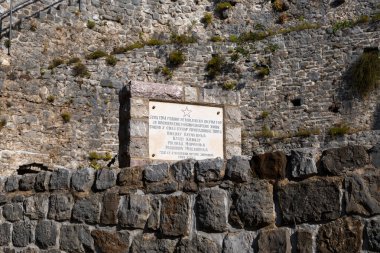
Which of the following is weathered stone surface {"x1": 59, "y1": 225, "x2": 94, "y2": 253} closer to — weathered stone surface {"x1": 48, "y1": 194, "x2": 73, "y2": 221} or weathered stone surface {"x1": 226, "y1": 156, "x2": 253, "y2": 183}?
weathered stone surface {"x1": 48, "y1": 194, "x2": 73, "y2": 221}

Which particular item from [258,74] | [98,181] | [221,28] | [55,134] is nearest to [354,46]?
[258,74]

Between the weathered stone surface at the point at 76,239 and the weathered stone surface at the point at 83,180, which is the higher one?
the weathered stone surface at the point at 83,180

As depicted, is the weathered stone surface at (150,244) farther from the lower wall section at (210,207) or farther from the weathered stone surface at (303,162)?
the weathered stone surface at (303,162)

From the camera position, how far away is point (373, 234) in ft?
14.7

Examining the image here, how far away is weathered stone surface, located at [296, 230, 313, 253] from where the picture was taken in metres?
4.75

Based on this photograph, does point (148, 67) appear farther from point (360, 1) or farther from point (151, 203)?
point (151, 203)

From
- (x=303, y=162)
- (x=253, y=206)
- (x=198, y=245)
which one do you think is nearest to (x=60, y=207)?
(x=198, y=245)

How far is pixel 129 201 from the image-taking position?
230 inches

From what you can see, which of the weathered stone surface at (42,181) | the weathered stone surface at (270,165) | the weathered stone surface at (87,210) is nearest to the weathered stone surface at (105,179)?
the weathered stone surface at (87,210)

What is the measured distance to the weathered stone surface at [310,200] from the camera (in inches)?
186

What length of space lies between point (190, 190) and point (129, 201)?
0.61m

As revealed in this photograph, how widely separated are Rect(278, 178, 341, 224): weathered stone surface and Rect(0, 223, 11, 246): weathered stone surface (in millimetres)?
3100

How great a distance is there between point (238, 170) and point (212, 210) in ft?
1.22

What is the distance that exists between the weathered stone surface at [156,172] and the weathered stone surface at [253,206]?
0.72 meters
